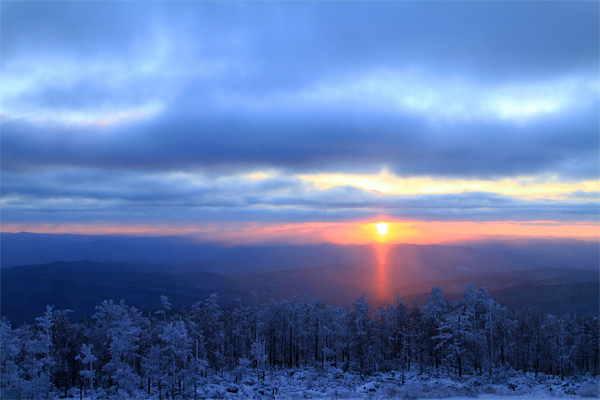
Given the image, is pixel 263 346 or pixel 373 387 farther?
pixel 263 346

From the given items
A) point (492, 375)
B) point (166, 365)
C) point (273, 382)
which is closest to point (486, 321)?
point (492, 375)

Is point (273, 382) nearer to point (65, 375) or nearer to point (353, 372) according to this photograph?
point (353, 372)

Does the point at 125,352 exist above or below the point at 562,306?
above

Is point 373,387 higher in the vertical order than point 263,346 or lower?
lower

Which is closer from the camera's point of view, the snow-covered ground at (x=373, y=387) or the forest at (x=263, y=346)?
the snow-covered ground at (x=373, y=387)
